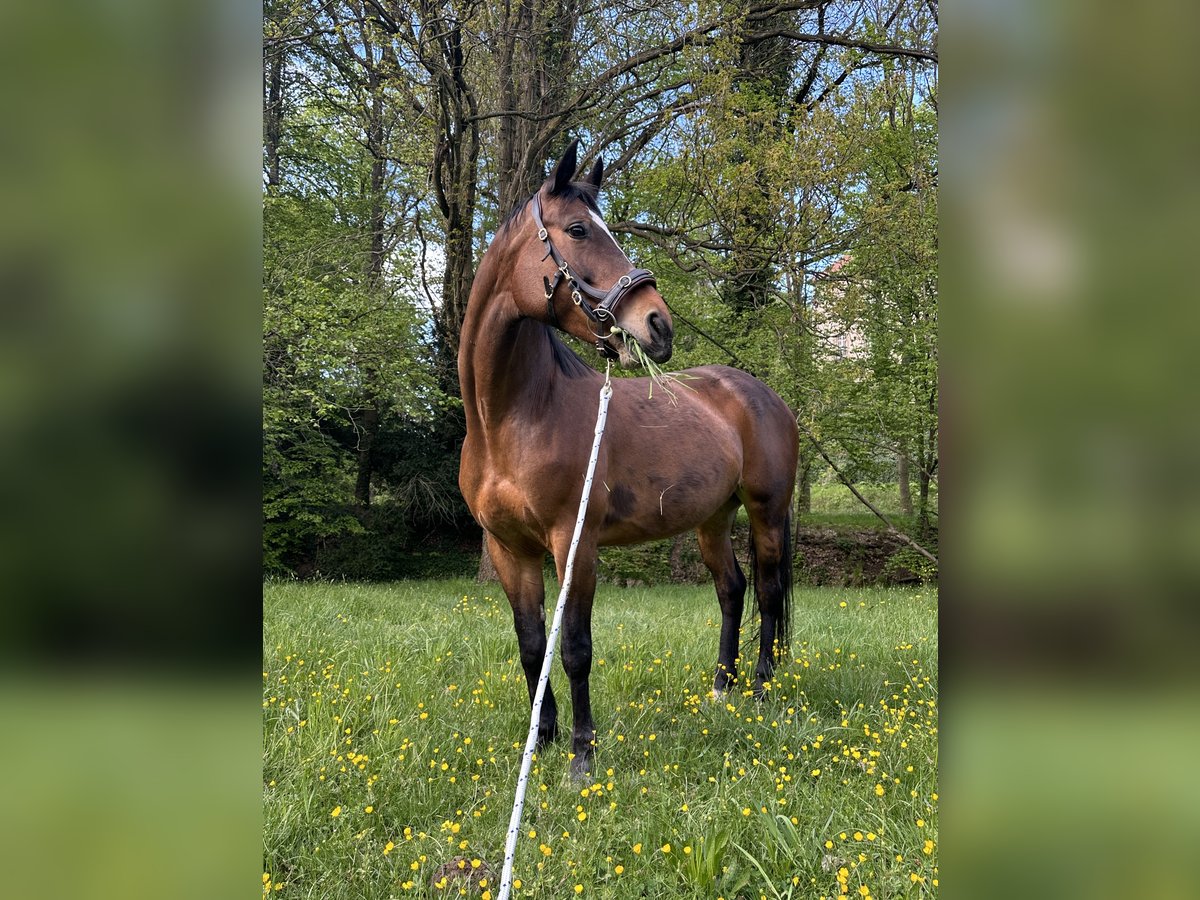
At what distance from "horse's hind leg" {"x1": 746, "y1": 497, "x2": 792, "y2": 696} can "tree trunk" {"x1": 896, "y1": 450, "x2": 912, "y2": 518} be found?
830 centimetres

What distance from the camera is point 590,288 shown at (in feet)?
8.10

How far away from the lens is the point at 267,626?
4926 mm

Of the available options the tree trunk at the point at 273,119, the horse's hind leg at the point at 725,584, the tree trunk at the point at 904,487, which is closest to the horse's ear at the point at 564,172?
the horse's hind leg at the point at 725,584

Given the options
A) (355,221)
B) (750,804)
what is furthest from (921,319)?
(355,221)

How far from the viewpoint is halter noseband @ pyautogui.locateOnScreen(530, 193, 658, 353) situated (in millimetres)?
2410

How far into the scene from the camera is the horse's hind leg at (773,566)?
4277mm

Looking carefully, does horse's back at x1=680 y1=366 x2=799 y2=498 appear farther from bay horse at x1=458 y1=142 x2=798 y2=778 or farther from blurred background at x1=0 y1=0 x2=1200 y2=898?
blurred background at x1=0 y1=0 x2=1200 y2=898

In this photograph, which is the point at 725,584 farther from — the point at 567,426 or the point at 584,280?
the point at 584,280

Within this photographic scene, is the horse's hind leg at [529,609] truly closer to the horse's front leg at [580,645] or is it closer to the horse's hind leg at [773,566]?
the horse's front leg at [580,645]

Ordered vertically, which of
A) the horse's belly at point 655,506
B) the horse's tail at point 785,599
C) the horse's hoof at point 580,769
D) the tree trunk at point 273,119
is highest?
the tree trunk at point 273,119

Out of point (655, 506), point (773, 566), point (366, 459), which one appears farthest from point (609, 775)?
point (366, 459)
